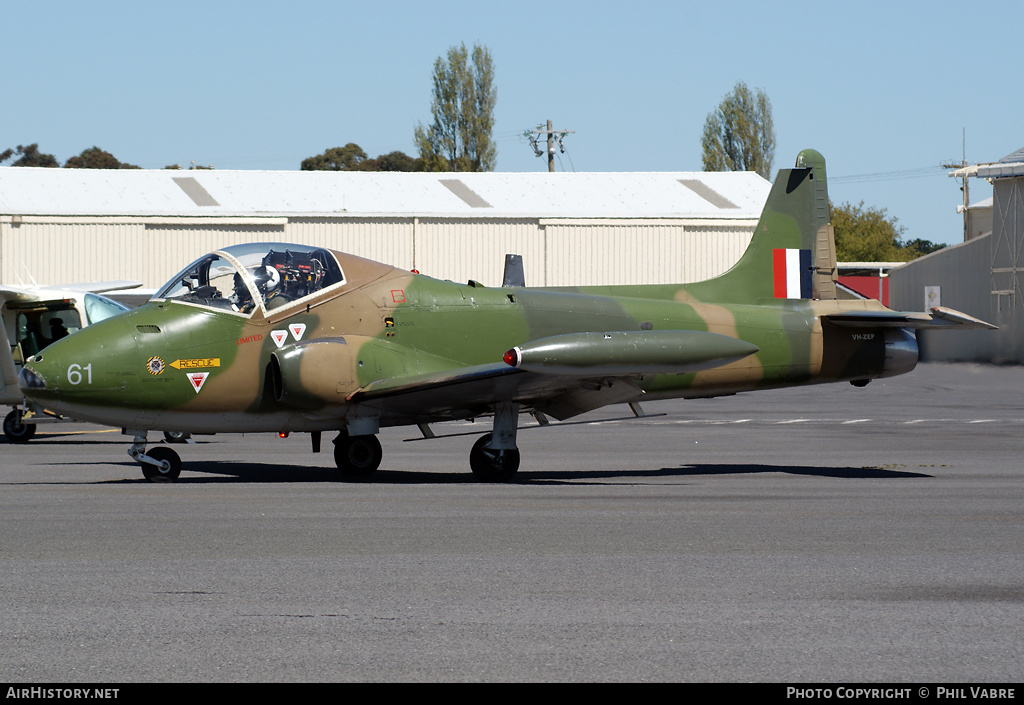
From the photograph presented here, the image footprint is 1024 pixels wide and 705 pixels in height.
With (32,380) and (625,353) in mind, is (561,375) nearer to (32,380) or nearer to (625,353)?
(625,353)

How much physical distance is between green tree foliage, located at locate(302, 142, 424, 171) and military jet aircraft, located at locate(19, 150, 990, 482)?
334 feet

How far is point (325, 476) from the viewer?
15180mm

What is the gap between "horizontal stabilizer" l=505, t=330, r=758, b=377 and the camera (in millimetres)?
13031

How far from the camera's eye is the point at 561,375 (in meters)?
13.3

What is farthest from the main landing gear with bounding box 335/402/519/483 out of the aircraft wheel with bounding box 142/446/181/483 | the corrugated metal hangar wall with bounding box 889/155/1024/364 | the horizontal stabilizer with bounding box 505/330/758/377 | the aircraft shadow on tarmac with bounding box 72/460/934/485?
the corrugated metal hangar wall with bounding box 889/155/1024/364

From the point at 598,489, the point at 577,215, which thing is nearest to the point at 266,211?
the point at 577,215

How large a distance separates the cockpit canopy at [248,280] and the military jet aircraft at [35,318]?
325 inches

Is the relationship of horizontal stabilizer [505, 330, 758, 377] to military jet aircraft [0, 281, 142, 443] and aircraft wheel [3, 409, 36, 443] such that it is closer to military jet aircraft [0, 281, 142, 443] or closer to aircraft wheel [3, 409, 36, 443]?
military jet aircraft [0, 281, 142, 443]

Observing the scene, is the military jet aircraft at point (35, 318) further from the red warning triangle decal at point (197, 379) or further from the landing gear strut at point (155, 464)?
the red warning triangle decal at point (197, 379)

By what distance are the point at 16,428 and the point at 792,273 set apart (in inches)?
558

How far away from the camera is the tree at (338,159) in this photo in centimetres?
11675
